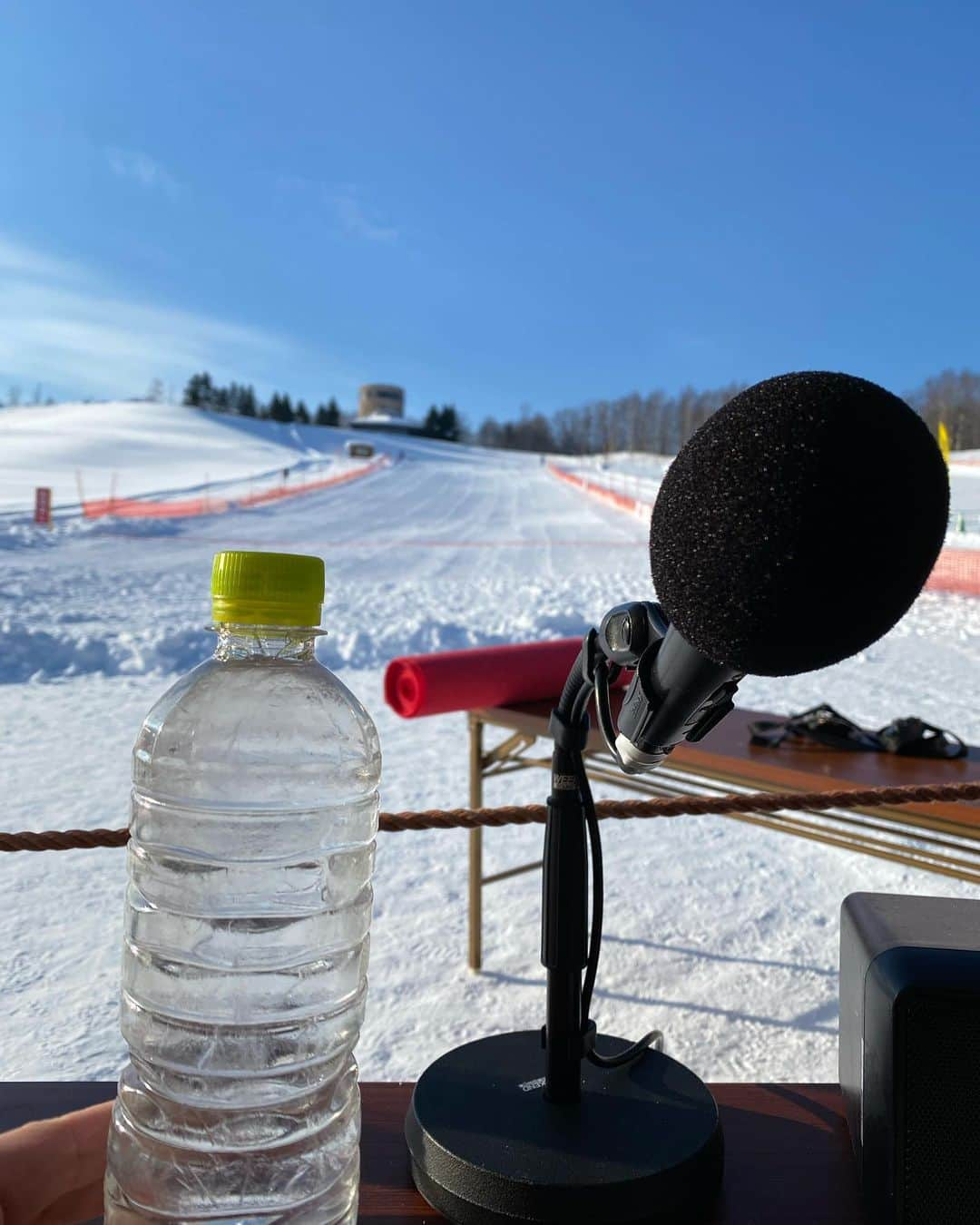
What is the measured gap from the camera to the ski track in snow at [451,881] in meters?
3.25

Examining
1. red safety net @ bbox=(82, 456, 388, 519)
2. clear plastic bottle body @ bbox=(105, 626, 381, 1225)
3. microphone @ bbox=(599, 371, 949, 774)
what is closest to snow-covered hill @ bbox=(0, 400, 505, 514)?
Answer: red safety net @ bbox=(82, 456, 388, 519)

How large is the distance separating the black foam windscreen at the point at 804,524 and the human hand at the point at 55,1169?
37.8 inches

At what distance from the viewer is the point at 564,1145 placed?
109 centimetres

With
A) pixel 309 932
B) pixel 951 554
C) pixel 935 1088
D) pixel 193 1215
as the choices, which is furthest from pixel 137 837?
pixel 951 554

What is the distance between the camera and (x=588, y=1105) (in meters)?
1.18

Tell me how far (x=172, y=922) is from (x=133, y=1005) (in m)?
0.12

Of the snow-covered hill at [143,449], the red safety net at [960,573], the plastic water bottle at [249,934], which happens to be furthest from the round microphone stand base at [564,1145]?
the snow-covered hill at [143,449]

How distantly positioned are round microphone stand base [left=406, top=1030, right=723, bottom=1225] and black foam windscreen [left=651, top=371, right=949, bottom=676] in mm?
632

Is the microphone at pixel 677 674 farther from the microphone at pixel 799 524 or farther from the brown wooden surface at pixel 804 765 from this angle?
the brown wooden surface at pixel 804 765

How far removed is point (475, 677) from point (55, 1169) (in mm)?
2544

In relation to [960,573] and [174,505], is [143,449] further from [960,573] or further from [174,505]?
[960,573]

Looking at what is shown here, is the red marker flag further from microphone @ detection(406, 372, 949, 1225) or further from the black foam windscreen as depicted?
the black foam windscreen

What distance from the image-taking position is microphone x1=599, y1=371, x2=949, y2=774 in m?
0.76

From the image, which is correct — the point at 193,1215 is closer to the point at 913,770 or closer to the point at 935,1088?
the point at 935,1088
